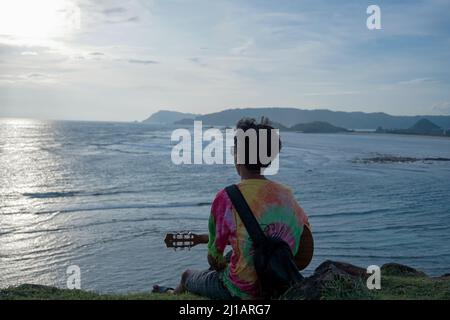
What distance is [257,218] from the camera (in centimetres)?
445

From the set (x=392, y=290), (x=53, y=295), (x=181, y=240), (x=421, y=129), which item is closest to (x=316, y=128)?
(x=421, y=129)

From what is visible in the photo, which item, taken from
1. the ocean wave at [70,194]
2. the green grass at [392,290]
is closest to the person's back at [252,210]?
the green grass at [392,290]

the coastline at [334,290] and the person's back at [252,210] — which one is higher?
the person's back at [252,210]

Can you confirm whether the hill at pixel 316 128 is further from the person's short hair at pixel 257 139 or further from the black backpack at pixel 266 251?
the black backpack at pixel 266 251

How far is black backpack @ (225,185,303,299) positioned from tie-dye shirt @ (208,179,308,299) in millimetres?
53

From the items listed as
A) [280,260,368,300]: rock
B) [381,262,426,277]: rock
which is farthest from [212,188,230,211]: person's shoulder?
[381,262,426,277]: rock

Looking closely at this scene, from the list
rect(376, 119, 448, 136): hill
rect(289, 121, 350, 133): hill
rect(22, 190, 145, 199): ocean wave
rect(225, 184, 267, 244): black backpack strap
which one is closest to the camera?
rect(225, 184, 267, 244): black backpack strap

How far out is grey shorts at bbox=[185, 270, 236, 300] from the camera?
4.93m

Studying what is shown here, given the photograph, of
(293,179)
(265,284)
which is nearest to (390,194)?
(293,179)

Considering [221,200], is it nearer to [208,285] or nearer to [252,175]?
[252,175]

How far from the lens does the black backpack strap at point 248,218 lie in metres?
4.40

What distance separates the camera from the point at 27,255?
13086 millimetres

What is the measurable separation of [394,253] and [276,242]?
1067 centimetres

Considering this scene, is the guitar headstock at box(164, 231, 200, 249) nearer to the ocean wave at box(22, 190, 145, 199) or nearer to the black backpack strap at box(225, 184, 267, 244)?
the black backpack strap at box(225, 184, 267, 244)
